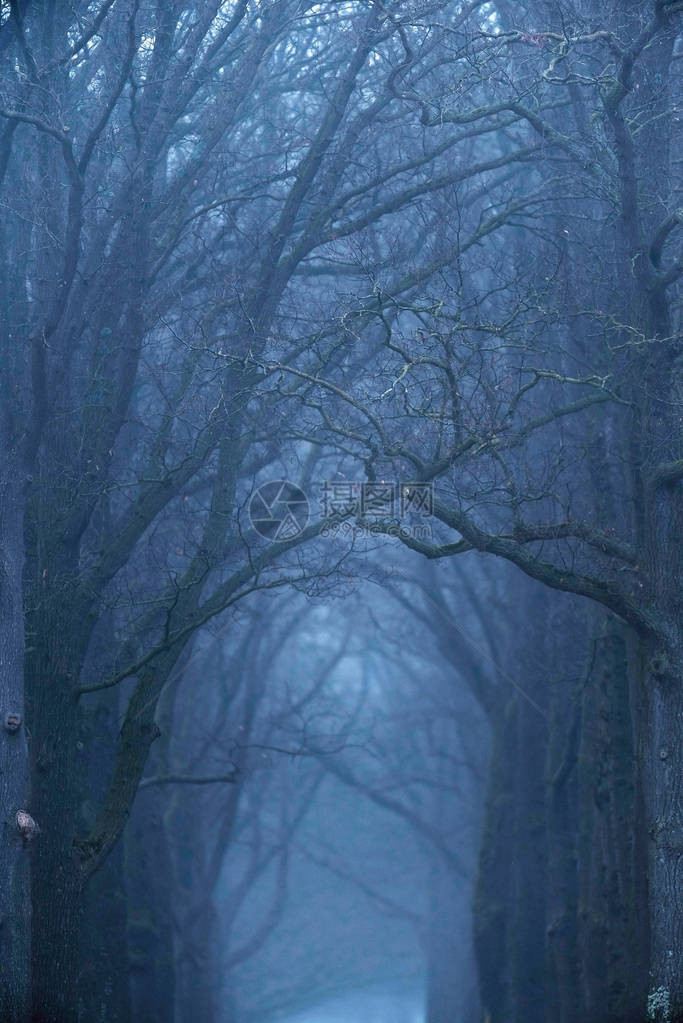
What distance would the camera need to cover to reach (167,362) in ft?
→ 40.0

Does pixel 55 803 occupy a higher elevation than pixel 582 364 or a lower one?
lower

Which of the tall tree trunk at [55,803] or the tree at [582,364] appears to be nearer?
the tree at [582,364]

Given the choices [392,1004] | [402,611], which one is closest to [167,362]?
[402,611]

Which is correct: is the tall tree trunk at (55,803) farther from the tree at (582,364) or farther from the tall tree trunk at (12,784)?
the tree at (582,364)

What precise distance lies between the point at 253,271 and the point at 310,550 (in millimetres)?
3056

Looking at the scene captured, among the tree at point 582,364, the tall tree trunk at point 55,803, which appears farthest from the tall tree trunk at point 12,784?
the tree at point 582,364

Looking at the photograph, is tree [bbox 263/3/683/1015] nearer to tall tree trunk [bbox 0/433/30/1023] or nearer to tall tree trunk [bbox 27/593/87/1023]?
tall tree trunk [bbox 0/433/30/1023]

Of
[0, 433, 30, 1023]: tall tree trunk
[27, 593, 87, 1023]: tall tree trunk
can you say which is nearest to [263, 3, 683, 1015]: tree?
[0, 433, 30, 1023]: tall tree trunk

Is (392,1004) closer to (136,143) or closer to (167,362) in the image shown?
(167,362)

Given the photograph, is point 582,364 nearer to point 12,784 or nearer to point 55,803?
point 55,803

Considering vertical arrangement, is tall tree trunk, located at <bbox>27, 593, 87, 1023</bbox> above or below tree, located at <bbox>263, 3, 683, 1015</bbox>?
below

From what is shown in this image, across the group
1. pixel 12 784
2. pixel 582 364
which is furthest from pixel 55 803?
pixel 582 364

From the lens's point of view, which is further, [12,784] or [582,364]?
[582,364]

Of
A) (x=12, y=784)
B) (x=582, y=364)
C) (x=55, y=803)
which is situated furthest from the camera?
(x=582, y=364)
